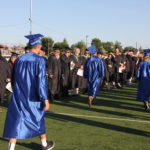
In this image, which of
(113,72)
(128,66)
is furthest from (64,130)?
(128,66)

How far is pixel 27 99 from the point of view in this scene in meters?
4.18

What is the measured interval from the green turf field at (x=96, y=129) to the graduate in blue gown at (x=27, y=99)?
32.4 inches

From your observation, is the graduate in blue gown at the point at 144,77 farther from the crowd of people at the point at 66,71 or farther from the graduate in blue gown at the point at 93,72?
the crowd of people at the point at 66,71

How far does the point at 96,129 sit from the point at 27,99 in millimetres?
2376

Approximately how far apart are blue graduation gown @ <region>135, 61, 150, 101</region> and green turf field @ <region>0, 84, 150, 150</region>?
495mm

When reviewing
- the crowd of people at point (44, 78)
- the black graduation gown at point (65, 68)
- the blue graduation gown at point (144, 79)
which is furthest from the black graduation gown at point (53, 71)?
the blue graduation gown at point (144, 79)

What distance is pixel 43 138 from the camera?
448 cm

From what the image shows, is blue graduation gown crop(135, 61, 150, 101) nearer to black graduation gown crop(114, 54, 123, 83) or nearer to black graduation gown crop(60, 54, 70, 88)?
black graduation gown crop(60, 54, 70, 88)

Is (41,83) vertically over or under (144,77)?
over

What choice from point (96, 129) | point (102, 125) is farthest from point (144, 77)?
point (96, 129)

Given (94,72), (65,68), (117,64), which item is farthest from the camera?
(117,64)

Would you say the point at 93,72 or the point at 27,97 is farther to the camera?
the point at 93,72

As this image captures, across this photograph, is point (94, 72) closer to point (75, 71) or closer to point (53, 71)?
point (53, 71)

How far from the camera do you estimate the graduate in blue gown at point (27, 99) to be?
13.5ft
